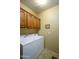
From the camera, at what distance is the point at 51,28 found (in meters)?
5.38

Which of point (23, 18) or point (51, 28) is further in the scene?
point (51, 28)

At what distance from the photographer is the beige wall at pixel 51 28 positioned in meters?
5.16

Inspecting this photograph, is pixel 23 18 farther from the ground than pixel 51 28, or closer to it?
farther from the ground

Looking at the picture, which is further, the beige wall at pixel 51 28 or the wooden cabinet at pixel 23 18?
the beige wall at pixel 51 28

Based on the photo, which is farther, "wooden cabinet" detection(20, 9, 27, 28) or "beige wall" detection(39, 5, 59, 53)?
"beige wall" detection(39, 5, 59, 53)

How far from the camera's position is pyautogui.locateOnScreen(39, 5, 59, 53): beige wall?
5.16m
